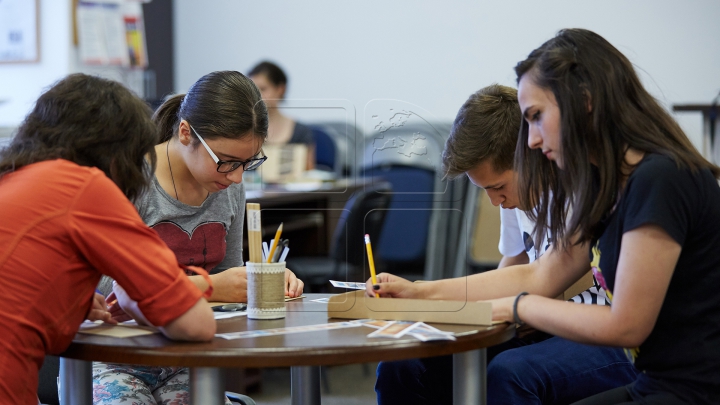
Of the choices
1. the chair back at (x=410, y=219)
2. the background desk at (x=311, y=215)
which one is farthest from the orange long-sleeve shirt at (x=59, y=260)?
the chair back at (x=410, y=219)

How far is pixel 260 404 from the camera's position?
320cm

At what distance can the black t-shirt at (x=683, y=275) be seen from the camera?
120 centimetres

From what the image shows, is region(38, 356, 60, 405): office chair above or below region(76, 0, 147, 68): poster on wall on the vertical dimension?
below

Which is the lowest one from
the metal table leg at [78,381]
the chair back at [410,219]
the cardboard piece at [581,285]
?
the chair back at [410,219]

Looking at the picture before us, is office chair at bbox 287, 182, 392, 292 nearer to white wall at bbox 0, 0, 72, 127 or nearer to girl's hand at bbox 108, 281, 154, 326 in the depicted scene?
white wall at bbox 0, 0, 72, 127

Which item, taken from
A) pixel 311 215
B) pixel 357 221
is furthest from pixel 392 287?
pixel 311 215

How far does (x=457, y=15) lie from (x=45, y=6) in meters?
2.47

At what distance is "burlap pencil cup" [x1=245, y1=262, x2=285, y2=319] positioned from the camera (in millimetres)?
1398

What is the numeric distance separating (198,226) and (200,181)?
0.12 m

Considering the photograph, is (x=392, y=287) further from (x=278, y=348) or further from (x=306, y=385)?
(x=278, y=348)

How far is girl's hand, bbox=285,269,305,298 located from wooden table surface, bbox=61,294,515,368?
0.37m

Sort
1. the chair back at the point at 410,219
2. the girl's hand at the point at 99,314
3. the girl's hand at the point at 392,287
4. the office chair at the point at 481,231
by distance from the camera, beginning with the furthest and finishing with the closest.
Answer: the chair back at the point at 410,219 → the office chair at the point at 481,231 → the girl's hand at the point at 392,287 → the girl's hand at the point at 99,314

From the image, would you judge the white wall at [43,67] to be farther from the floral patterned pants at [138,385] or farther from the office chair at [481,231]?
the floral patterned pants at [138,385]

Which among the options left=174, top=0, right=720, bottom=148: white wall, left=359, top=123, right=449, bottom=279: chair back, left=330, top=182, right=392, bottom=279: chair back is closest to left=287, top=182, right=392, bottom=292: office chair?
left=330, top=182, right=392, bottom=279: chair back
